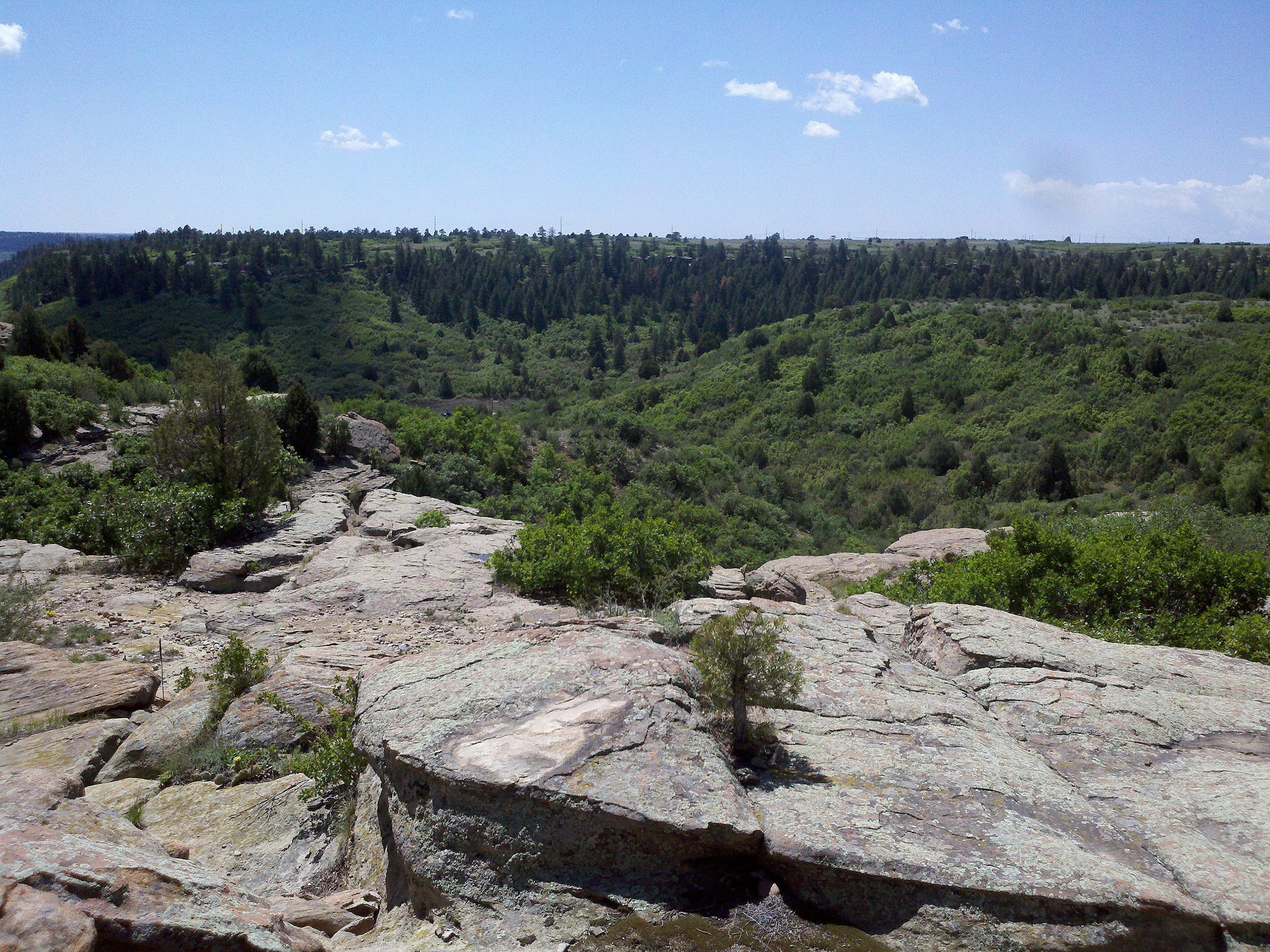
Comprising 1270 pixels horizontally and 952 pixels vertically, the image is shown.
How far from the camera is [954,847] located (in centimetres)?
364

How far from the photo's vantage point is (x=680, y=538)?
952 centimetres

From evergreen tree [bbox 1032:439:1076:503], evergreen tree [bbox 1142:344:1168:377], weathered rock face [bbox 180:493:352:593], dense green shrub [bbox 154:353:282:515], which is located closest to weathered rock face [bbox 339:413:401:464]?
weathered rock face [bbox 180:493:352:593]

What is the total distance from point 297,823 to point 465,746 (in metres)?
1.63

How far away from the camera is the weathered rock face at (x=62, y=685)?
19.4ft

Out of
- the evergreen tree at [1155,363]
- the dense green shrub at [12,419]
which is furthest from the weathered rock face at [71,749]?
the evergreen tree at [1155,363]

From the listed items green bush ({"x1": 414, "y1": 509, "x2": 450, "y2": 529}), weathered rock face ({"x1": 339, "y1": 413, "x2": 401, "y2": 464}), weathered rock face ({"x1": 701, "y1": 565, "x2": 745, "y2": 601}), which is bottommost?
weathered rock face ({"x1": 701, "y1": 565, "x2": 745, "y2": 601})

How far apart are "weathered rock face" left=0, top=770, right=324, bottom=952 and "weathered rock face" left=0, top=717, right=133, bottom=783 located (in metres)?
1.92

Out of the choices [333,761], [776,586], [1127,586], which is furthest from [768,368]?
[333,761]

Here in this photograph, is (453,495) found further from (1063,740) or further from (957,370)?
(957,370)

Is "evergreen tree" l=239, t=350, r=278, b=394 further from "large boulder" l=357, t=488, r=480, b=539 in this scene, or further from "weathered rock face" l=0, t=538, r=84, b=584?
"weathered rock face" l=0, t=538, r=84, b=584

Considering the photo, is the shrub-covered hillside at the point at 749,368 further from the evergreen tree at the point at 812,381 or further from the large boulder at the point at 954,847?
the large boulder at the point at 954,847

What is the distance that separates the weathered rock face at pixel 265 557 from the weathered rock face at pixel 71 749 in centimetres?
424

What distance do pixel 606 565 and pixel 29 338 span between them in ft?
70.6

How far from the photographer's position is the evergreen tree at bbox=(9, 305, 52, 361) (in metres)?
21.2
